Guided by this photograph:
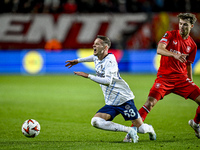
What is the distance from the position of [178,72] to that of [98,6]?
15.7 metres

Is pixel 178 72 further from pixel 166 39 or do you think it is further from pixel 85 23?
pixel 85 23

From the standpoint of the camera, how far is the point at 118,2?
22.1 m

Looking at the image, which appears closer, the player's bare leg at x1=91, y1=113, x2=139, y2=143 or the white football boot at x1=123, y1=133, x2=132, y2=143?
the player's bare leg at x1=91, y1=113, x2=139, y2=143

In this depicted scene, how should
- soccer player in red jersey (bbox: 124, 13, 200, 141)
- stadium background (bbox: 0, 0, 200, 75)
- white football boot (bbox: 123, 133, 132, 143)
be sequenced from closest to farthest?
white football boot (bbox: 123, 133, 132, 143) → soccer player in red jersey (bbox: 124, 13, 200, 141) → stadium background (bbox: 0, 0, 200, 75)

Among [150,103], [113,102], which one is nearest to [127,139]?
[113,102]

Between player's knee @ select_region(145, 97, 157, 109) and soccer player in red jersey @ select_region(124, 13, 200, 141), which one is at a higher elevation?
soccer player in red jersey @ select_region(124, 13, 200, 141)

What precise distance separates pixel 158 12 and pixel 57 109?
12915 millimetres

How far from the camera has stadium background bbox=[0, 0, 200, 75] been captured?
840 inches

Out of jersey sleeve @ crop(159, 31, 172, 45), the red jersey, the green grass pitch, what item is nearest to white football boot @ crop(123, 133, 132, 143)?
the green grass pitch

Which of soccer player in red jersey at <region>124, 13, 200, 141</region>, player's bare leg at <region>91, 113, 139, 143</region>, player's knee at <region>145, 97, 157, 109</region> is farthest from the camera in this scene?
soccer player in red jersey at <region>124, 13, 200, 141</region>

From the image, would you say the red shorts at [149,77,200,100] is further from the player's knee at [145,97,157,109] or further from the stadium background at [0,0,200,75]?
the stadium background at [0,0,200,75]

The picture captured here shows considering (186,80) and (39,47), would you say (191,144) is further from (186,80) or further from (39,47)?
(39,47)

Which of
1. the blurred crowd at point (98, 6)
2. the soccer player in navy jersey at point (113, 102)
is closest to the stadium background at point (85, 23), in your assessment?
the blurred crowd at point (98, 6)

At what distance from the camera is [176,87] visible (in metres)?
6.96
